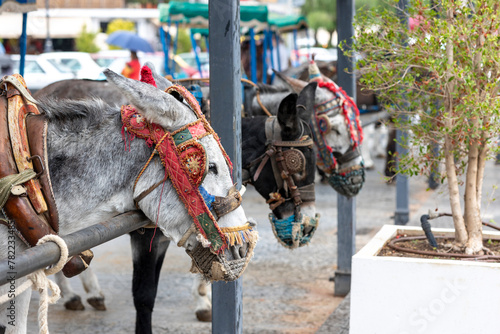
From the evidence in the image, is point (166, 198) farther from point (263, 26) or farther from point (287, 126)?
point (263, 26)

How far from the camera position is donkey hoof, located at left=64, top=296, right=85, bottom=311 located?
17.0 feet

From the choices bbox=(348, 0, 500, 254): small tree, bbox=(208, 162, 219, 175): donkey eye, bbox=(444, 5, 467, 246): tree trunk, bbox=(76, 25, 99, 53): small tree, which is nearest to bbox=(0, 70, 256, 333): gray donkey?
bbox=(208, 162, 219, 175): donkey eye

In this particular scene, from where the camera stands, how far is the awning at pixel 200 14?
10.5m

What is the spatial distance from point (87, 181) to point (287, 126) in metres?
2.02

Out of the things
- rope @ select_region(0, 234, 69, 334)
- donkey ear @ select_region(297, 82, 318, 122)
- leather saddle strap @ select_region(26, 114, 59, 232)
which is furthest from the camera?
donkey ear @ select_region(297, 82, 318, 122)

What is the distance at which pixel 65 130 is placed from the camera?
2.53m

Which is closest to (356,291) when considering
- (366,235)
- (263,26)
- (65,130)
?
(65,130)

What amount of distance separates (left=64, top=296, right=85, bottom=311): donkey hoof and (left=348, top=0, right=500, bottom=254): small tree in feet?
9.57

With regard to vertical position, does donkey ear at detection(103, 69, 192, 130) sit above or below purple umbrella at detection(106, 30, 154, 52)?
above

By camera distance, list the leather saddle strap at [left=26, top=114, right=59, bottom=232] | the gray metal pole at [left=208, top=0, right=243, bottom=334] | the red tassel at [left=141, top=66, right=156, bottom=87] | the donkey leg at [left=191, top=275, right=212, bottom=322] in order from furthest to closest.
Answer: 1. the donkey leg at [left=191, top=275, right=212, bottom=322]
2. the gray metal pole at [left=208, top=0, right=243, bottom=334]
3. the red tassel at [left=141, top=66, right=156, bottom=87]
4. the leather saddle strap at [left=26, top=114, right=59, bottom=232]

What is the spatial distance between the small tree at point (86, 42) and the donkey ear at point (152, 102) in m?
29.8

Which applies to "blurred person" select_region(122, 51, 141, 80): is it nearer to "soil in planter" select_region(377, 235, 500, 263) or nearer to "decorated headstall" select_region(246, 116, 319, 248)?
"decorated headstall" select_region(246, 116, 319, 248)

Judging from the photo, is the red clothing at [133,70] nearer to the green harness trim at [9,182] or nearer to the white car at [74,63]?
the white car at [74,63]

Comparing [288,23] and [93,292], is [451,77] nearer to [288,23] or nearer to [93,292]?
[93,292]
